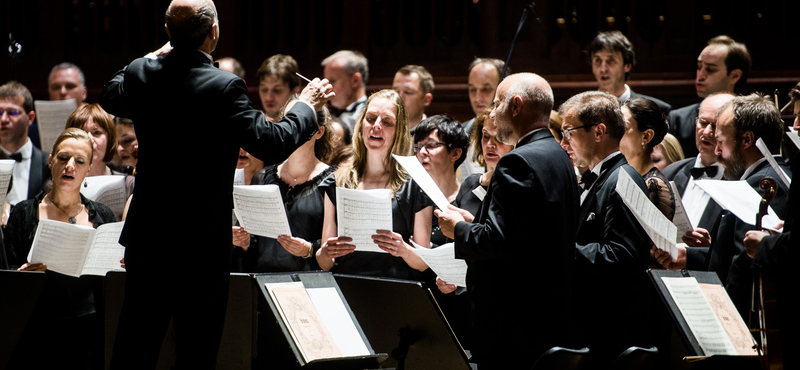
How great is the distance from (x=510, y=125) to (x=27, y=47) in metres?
5.67

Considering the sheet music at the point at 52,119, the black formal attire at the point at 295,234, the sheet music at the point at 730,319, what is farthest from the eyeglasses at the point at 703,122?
the sheet music at the point at 52,119

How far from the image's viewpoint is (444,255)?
117 inches

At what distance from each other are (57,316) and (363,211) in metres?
1.62

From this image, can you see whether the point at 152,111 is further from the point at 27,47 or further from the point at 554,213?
the point at 27,47

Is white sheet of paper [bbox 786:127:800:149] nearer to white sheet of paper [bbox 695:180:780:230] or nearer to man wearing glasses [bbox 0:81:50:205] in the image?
white sheet of paper [bbox 695:180:780:230]

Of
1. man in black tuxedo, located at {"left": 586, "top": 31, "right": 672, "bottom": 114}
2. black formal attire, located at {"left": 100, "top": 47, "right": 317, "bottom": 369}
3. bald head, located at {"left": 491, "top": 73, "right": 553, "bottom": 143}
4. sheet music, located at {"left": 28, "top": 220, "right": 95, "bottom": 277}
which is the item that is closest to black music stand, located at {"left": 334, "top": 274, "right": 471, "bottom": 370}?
bald head, located at {"left": 491, "top": 73, "right": 553, "bottom": 143}

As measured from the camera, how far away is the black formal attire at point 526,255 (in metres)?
2.43

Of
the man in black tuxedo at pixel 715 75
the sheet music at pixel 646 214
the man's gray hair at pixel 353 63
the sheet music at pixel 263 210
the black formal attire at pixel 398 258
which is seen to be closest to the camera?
the sheet music at pixel 646 214

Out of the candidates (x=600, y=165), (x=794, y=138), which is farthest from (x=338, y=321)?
(x=794, y=138)

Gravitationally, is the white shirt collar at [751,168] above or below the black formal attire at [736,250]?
above

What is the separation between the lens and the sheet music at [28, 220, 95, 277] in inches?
132

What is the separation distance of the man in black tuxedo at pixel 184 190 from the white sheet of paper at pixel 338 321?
1.83 ft

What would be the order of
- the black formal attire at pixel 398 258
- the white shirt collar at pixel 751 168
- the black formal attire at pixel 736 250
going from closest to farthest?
the black formal attire at pixel 736 250 < the white shirt collar at pixel 751 168 < the black formal attire at pixel 398 258

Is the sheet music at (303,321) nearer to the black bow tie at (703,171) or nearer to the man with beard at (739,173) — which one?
the man with beard at (739,173)
